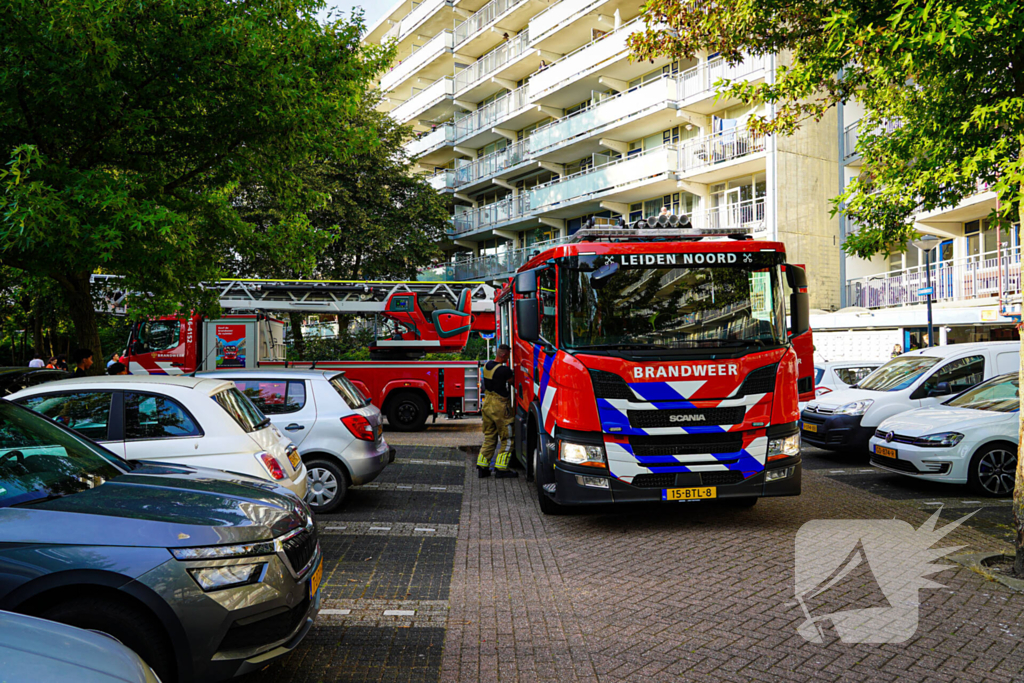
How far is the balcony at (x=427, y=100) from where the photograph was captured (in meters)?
38.8

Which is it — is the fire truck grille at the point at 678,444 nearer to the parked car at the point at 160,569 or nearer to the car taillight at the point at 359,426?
the car taillight at the point at 359,426

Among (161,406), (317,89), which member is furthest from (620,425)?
(317,89)

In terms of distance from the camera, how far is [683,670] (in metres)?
4.11

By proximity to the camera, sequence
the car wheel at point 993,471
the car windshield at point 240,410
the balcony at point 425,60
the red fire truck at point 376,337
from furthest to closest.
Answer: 1. the balcony at point 425,60
2. the red fire truck at point 376,337
3. the car wheel at point 993,471
4. the car windshield at point 240,410

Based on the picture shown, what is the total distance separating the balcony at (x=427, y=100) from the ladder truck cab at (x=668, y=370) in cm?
3193

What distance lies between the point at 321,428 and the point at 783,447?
4766 mm

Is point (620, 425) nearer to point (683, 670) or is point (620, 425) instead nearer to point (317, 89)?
point (683, 670)

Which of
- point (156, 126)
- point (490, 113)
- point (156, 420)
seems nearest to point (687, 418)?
point (156, 420)

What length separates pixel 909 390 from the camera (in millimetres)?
11656

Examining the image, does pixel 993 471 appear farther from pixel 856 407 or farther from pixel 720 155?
pixel 720 155

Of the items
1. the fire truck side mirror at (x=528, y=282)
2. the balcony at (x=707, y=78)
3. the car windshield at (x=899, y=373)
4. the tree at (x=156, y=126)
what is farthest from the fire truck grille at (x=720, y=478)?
the balcony at (x=707, y=78)

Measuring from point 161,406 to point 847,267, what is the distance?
2493 centimetres

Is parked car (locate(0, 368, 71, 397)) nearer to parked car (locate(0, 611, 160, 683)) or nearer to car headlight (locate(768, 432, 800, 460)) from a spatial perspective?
parked car (locate(0, 611, 160, 683))

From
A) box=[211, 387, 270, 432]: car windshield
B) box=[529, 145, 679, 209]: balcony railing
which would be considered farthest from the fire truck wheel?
box=[529, 145, 679, 209]: balcony railing
